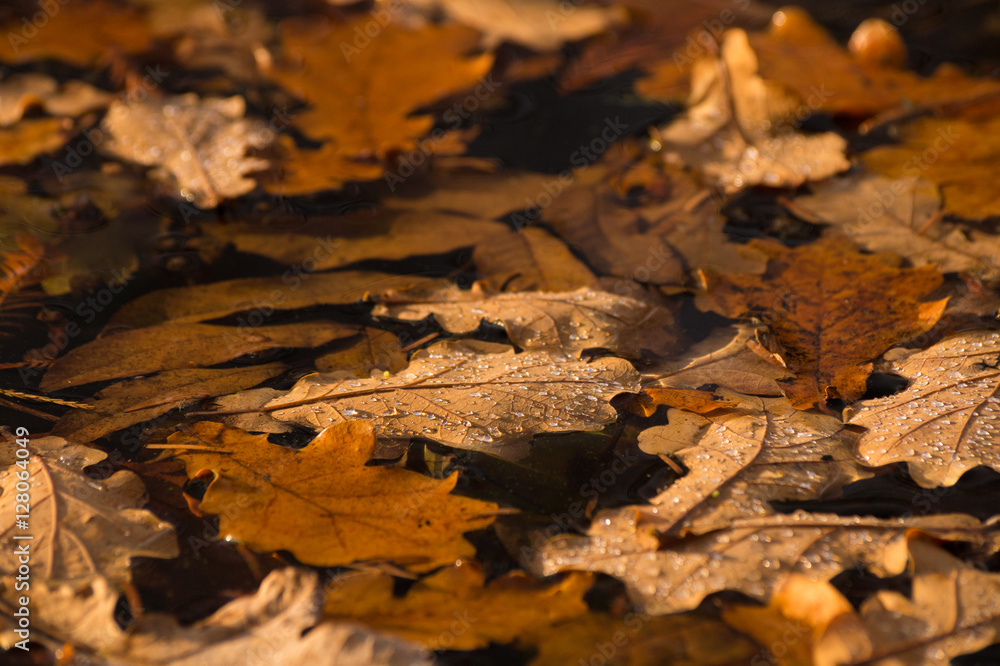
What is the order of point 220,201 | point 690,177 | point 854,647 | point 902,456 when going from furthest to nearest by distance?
point 690,177 < point 220,201 < point 902,456 < point 854,647

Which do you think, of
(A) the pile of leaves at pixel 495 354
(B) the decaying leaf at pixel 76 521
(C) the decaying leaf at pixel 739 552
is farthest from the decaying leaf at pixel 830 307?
(B) the decaying leaf at pixel 76 521

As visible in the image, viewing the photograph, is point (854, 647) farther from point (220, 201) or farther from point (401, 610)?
point (220, 201)

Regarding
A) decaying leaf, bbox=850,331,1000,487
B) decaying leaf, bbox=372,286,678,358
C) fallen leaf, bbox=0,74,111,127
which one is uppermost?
fallen leaf, bbox=0,74,111,127

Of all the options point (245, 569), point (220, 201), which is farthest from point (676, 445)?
point (220, 201)

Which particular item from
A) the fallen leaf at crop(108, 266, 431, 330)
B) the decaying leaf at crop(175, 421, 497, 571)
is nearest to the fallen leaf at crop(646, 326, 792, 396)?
the decaying leaf at crop(175, 421, 497, 571)

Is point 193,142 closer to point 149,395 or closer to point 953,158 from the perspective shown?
point 149,395

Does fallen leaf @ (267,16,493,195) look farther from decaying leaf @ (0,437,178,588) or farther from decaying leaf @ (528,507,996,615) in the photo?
decaying leaf @ (528,507,996,615)

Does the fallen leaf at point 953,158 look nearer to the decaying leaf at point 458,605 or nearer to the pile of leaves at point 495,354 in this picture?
the pile of leaves at point 495,354
